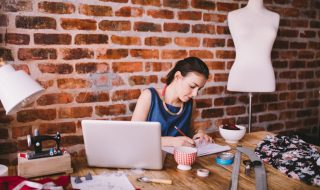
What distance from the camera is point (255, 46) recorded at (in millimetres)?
2189

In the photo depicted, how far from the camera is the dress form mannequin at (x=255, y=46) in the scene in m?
2.18

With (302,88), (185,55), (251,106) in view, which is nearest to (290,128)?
(302,88)

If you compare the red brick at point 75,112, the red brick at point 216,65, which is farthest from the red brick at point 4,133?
the red brick at point 216,65

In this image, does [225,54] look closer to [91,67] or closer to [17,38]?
[91,67]

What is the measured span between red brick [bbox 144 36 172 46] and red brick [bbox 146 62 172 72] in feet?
0.45

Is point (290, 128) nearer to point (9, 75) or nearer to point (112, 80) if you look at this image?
point (112, 80)

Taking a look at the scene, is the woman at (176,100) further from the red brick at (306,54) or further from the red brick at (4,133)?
the red brick at (306,54)

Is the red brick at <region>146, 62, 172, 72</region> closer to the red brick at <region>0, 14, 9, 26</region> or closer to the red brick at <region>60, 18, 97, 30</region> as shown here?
the red brick at <region>60, 18, 97, 30</region>

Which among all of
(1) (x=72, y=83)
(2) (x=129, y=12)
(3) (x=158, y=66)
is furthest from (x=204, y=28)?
(1) (x=72, y=83)

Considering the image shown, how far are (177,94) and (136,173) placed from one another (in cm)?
77

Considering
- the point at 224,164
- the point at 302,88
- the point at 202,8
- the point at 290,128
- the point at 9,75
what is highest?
the point at 202,8

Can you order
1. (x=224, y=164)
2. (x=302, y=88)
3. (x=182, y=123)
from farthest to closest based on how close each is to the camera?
(x=302, y=88) < (x=182, y=123) < (x=224, y=164)

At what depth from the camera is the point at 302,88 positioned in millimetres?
2879

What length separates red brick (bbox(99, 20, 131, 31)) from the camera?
1.97 metres
